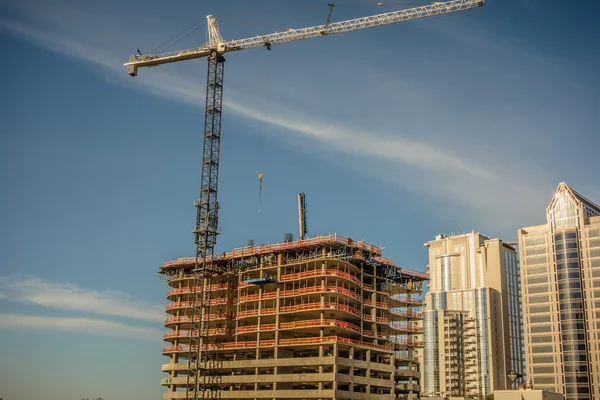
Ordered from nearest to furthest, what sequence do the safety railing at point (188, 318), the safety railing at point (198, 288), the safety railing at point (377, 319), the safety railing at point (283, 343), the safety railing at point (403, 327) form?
the safety railing at point (283, 343), the safety railing at point (377, 319), the safety railing at point (188, 318), the safety railing at point (198, 288), the safety railing at point (403, 327)

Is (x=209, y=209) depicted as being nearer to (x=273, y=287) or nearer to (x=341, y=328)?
(x=273, y=287)

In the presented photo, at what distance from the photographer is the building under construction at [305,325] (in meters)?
128

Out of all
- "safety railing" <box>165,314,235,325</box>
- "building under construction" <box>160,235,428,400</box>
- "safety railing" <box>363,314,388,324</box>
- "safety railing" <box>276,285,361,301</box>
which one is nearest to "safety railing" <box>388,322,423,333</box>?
"building under construction" <box>160,235,428,400</box>

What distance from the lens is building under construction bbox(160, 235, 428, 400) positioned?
128 metres

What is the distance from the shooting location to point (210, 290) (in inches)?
5482

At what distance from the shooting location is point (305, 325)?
423 feet

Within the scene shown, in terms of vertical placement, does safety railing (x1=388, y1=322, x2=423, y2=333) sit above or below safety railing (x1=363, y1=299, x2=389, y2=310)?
below

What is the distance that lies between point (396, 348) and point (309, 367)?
25.7 metres

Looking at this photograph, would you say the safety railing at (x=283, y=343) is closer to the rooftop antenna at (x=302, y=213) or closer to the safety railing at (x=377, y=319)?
the safety railing at (x=377, y=319)

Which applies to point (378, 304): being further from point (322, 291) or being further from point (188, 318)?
point (188, 318)

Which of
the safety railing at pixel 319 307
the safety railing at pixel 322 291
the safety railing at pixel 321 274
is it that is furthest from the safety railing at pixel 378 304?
the safety railing at pixel 319 307

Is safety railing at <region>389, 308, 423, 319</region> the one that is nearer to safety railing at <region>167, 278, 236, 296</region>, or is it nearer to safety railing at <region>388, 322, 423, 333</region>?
safety railing at <region>388, 322, 423, 333</region>

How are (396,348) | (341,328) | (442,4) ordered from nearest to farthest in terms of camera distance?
1. (341,328)
2. (442,4)
3. (396,348)

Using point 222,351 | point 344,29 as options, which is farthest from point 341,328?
point 344,29
